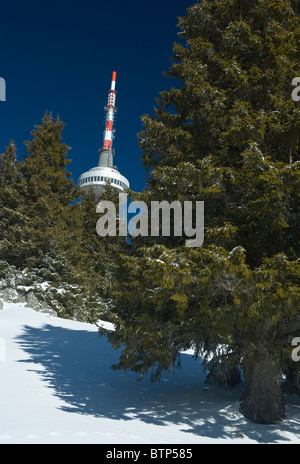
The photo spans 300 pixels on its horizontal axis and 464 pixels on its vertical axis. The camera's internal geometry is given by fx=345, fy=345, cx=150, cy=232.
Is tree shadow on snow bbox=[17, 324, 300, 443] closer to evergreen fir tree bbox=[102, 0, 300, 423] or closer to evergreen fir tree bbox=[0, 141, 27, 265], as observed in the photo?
evergreen fir tree bbox=[102, 0, 300, 423]

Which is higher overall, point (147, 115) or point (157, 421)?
point (147, 115)

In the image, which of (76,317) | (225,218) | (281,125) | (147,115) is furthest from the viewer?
(76,317)

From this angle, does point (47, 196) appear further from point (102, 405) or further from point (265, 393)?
point (265, 393)

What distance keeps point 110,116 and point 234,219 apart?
78.5 metres

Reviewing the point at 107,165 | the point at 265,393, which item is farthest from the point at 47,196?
the point at 107,165

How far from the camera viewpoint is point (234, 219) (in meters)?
7.11

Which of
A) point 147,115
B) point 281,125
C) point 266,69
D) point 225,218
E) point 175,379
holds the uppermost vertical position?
point 266,69

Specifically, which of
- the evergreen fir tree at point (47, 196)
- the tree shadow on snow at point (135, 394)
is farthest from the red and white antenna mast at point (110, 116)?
the tree shadow on snow at point (135, 394)

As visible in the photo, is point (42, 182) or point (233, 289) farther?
point (42, 182)

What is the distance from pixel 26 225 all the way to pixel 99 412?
16125 millimetres
